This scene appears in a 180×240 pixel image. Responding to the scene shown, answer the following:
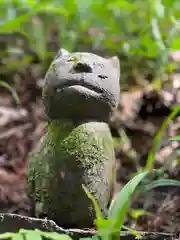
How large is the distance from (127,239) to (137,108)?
4.34 feet

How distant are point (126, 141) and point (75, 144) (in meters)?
0.89

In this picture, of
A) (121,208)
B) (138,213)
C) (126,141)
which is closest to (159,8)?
(126,141)

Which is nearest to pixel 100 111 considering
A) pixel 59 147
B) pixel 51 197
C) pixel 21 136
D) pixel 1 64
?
pixel 59 147

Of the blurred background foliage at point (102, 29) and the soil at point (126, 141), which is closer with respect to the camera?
the soil at point (126, 141)

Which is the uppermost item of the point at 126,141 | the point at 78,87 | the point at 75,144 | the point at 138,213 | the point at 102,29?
the point at 102,29

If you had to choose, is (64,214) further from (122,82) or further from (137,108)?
(122,82)

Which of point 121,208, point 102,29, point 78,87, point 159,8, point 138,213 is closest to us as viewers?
point 121,208

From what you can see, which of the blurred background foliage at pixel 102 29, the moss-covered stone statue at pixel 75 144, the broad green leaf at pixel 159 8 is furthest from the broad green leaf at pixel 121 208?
the blurred background foliage at pixel 102 29

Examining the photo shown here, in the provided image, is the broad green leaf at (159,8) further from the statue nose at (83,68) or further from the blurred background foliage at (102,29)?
the statue nose at (83,68)

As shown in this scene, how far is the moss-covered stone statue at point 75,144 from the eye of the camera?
1216 mm

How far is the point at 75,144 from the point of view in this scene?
4.08 feet

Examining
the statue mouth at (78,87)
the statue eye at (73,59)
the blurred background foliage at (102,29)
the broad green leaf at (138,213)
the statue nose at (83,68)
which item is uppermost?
the blurred background foliage at (102,29)

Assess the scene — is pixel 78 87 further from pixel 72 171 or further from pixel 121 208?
pixel 121 208

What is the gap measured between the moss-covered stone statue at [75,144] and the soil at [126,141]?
0.16 meters
